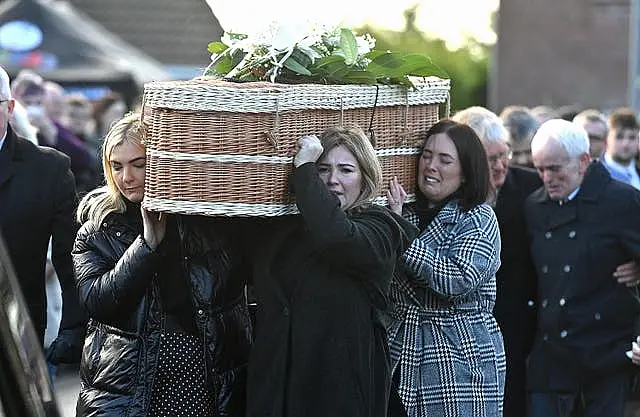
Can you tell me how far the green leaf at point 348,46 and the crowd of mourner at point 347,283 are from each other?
276 millimetres

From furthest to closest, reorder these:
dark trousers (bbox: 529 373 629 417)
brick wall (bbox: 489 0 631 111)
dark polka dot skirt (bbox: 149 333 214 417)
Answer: brick wall (bbox: 489 0 631 111) → dark trousers (bbox: 529 373 629 417) → dark polka dot skirt (bbox: 149 333 214 417)

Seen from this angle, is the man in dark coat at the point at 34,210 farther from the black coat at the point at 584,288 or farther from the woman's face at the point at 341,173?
the black coat at the point at 584,288

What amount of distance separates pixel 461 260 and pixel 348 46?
3.16 ft

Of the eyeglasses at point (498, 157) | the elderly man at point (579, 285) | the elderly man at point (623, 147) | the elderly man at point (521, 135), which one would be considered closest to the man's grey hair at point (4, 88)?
the eyeglasses at point (498, 157)

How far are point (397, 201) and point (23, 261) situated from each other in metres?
1.53

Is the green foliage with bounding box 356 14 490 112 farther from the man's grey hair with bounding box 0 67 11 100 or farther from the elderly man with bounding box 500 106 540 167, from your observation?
the man's grey hair with bounding box 0 67 11 100

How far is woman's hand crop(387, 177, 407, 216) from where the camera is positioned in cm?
520

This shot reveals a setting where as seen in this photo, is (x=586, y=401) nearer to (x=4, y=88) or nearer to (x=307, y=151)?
(x=307, y=151)

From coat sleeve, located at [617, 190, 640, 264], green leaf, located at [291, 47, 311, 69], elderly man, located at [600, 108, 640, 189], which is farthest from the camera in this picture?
elderly man, located at [600, 108, 640, 189]

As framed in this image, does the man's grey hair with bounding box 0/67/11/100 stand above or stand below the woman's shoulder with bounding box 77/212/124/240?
above

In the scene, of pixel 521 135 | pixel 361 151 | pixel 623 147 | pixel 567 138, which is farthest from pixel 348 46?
pixel 623 147

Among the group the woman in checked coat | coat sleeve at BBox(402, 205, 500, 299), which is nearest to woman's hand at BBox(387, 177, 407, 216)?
the woman in checked coat

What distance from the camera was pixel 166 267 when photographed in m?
4.79

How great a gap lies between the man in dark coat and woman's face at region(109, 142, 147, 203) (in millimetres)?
752
